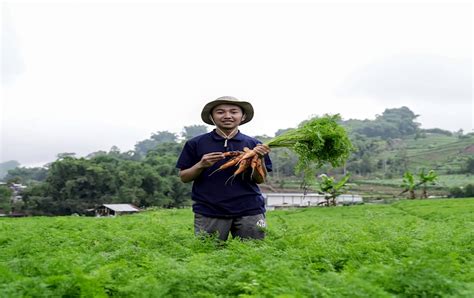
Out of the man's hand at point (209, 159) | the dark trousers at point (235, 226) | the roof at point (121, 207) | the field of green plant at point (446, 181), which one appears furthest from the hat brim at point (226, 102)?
the field of green plant at point (446, 181)

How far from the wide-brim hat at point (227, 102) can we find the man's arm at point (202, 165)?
2.10 ft

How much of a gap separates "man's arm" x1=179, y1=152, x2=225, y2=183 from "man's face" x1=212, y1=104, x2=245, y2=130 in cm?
44

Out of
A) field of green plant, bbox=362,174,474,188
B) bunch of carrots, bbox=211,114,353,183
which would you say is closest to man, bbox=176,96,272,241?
bunch of carrots, bbox=211,114,353,183

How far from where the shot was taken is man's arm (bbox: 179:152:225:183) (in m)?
6.14

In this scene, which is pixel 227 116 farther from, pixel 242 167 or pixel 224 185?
pixel 224 185

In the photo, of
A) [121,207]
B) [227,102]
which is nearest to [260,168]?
[227,102]

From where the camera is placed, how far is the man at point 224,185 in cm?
642

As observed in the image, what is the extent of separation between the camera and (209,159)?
613 centimetres

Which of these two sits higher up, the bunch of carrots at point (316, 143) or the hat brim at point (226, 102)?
the hat brim at point (226, 102)

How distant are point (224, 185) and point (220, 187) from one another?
54 millimetres

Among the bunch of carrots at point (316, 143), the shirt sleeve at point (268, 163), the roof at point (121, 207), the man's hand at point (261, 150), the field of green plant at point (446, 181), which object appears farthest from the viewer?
the field of green plant at point (446, 181)

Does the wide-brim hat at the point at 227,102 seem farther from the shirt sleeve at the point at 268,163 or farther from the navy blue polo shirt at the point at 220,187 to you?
the shirt sleeve at the point at 268,163

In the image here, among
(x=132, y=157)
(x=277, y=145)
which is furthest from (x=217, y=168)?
(x=132, y=157)

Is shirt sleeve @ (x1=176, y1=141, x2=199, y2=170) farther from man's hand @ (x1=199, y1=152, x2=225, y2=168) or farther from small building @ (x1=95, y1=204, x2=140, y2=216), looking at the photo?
small building @ (x1=95, y1=204, x2=140, y2=216)
